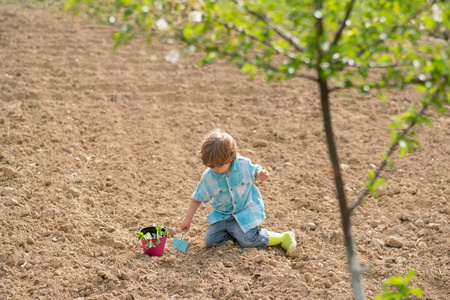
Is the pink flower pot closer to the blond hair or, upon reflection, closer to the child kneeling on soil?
the child kneeling on soil

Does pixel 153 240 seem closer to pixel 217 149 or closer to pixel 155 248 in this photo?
pixel 155 248

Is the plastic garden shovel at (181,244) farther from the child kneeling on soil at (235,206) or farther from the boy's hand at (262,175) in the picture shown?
the boy's hand at (262,175)

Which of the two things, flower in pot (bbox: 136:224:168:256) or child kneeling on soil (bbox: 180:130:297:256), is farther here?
child kneeling on soil (bbox: 180:130:297:256)

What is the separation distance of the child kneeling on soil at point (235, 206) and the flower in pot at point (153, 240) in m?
0.18

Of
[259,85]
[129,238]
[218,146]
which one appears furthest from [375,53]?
[259,85]

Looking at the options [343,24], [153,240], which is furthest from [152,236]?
[343,24]

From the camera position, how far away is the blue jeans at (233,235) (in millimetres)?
3510

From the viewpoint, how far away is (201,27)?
167cm

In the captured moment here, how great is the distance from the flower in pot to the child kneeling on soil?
178 millimetres

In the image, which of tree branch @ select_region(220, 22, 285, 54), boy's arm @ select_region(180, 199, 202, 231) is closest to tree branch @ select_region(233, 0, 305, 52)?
tree branch @ select_region(220, 22, 285, 54)

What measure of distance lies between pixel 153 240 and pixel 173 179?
111 cm

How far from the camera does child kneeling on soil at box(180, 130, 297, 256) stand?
3.49 metres

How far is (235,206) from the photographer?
3.57 metres

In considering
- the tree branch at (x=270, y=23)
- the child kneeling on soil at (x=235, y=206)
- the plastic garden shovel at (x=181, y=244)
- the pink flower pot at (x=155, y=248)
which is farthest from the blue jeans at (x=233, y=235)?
the tree branch at (x=270, y=23)
